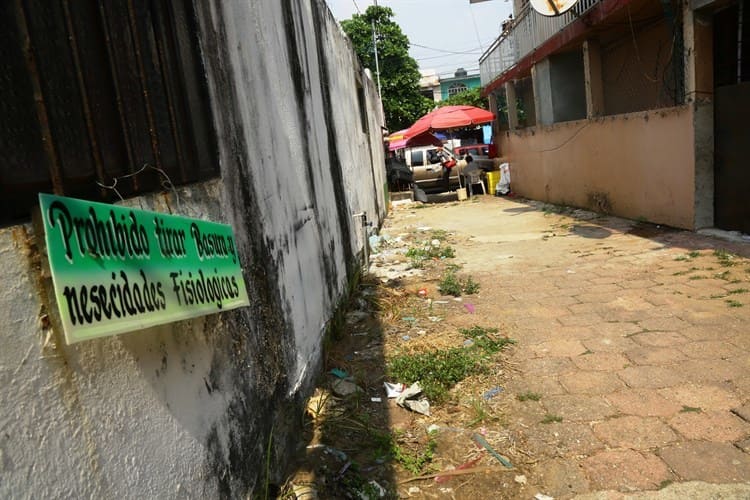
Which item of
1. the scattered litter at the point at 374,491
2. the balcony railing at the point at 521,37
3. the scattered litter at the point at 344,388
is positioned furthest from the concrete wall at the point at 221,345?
the balcony railing at the point at 521,37

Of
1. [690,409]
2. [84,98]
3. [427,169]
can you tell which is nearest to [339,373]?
[690,409]

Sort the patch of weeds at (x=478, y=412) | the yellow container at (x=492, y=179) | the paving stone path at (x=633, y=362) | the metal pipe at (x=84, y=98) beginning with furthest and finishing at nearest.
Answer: the yellow container at (x=492, y=179) → the patch of weeds at (x=478, y=412) → the paving stone path at (x=633, y=362) → the metal pipe at (x=84, y=98)

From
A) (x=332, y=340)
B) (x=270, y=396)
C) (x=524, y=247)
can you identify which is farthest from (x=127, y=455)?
(x=524, y=247)

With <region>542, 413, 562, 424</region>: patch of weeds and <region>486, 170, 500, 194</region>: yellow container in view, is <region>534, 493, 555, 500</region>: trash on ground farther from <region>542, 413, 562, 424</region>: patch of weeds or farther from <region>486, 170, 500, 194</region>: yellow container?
<region>486, 170, 500, 194</region>: yellow container

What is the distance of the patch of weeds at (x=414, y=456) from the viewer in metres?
2.58

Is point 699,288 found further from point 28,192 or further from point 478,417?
point 28,192

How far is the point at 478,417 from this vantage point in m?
2.97

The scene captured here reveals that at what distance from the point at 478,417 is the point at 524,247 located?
4.87m

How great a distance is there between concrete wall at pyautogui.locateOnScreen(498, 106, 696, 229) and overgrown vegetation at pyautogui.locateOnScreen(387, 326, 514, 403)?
4.54 meters

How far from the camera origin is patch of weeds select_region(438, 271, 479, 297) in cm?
542

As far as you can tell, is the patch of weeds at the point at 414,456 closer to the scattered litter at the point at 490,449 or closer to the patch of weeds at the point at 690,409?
the scattered litter at the point at 490,449

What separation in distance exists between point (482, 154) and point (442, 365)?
16.0 m

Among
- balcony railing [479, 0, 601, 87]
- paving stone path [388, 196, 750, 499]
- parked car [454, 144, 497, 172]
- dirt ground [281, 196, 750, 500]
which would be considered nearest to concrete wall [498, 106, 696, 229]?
paving stone path [388, 196, 750, 499]

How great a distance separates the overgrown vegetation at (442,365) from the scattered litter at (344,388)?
28cm
